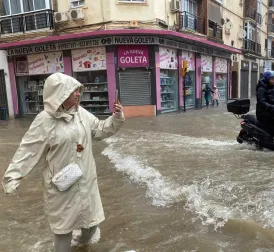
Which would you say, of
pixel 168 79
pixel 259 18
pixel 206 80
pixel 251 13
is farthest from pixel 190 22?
pixel 259 18

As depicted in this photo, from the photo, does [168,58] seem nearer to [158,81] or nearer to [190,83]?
[158,81]

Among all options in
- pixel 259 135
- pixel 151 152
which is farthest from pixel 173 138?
pixel 259 135

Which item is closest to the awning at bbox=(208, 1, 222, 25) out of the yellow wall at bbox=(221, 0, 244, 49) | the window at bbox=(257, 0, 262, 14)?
the yellow wall at bbox=(221, 0, 244, 49)

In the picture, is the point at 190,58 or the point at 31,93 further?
the point at 190,58

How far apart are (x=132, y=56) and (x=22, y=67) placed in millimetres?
6562

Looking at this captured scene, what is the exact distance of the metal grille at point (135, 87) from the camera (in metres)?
15.8

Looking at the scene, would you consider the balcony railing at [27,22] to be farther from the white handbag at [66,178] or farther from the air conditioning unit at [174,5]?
the white handbag at [66,178]

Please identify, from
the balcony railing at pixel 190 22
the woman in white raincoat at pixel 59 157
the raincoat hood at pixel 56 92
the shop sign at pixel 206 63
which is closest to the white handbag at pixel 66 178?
the woman in white raincoat at pixel 59 157

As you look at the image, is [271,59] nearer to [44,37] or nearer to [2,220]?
[44,37]

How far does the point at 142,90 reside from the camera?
16.1m

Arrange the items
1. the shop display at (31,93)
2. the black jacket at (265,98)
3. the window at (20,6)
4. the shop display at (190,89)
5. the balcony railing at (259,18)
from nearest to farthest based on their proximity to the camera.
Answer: the black jacket at (265,98), the window at (20,6), the shop display at (31,93), the shop display at (190,89), the balcony railing at (259,18)

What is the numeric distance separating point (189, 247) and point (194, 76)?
17.6m

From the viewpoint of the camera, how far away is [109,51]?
15367 millimetres

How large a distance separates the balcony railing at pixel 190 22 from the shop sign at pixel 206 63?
64.8 inches
